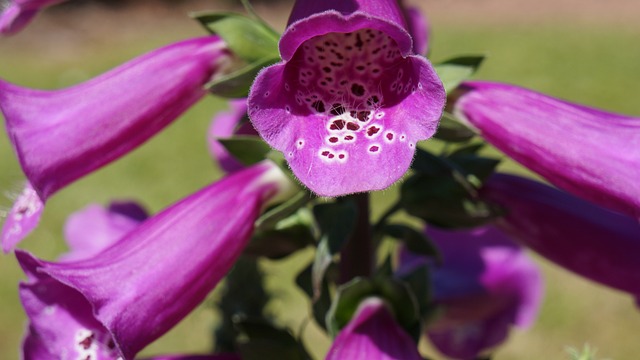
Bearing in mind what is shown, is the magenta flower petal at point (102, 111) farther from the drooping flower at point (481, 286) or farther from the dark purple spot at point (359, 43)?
the drooping flower at point (481, 286)

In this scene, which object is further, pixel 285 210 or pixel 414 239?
pixel 414 239

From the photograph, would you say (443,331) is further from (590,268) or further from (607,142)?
(607,142)

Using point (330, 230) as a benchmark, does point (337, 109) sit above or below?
above

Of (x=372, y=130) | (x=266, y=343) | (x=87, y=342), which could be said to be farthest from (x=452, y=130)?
(x=87, y=342)

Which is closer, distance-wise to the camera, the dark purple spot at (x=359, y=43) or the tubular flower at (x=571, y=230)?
the dark purple spot at (x=359, y=43)

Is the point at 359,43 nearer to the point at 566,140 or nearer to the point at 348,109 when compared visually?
the point at 348,109

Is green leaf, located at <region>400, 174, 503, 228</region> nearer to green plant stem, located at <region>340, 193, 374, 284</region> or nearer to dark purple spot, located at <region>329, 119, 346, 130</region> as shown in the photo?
green plant stem, located at <region>340, 193, 374, 284</region>

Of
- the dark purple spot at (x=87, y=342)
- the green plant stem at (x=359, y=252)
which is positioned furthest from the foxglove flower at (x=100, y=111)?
the green plant stem at (x=359, y=252)

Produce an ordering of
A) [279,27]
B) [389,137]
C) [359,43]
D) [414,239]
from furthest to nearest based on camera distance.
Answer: [279,27], [414,239], [359,43], [389,137]
